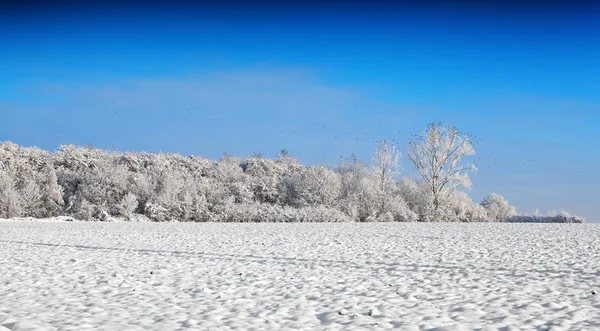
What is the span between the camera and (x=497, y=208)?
31.7 meters

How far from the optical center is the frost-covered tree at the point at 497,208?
103 ft

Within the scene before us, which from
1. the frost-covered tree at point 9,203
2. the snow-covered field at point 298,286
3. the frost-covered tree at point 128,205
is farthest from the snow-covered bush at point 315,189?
the snow-covered field at point 298,286

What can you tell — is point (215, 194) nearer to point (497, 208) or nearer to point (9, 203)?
point (9, 203)

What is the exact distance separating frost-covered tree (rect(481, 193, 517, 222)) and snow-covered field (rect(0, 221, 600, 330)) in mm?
17859

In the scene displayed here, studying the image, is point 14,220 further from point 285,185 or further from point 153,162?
point 285,185

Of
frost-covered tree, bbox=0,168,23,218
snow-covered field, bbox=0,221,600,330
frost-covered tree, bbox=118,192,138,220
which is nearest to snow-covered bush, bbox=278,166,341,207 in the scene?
frost-covered tree, bbox=118,192,138,220

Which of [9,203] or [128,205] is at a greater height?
[128,205]

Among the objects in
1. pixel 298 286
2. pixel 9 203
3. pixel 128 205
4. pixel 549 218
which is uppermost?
pixel 549 218

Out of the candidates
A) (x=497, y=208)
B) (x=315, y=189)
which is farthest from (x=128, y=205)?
(x=497, y=208)

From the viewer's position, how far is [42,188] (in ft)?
92.6

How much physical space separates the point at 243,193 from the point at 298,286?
2196 cm

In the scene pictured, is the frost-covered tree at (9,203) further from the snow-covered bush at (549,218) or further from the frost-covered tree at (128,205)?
the snow-covered bush at (549,218)

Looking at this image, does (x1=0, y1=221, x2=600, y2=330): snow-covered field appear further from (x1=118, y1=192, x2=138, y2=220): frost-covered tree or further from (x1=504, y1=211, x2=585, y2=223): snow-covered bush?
(x1=504, y1=211, x2=585, y2=223): snow-covered bush

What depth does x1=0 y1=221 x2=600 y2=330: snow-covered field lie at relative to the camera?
5988mm
